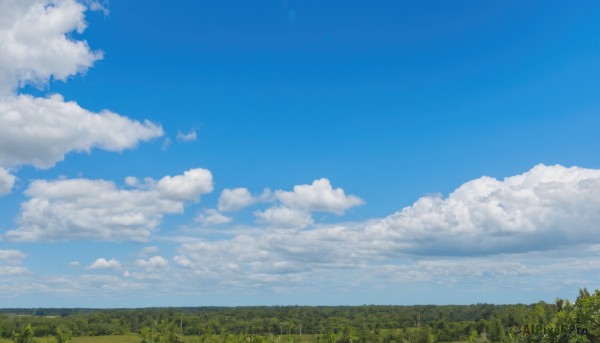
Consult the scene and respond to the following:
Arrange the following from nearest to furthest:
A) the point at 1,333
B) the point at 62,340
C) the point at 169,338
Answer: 1. the point at 62,340
2. the point at 169,338
3. the point at 1,333

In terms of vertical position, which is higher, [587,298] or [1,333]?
[587,298]

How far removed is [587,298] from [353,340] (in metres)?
142

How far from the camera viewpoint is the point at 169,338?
170 metres

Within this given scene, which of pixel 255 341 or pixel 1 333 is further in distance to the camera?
pixel 1 333

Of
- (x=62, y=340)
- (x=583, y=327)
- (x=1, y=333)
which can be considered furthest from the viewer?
(x=1, y=333)

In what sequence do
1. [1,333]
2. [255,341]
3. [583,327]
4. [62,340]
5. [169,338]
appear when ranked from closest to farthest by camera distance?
[583,327]
[255,341]
[62,340]
[169,338]
[1,333]

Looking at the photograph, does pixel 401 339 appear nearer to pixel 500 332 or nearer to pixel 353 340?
pixel 353 340

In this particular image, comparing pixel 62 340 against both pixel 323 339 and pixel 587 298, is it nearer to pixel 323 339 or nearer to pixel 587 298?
pixel 323 339

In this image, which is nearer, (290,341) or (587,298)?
(587,298)

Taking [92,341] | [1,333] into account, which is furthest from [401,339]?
[1,333]

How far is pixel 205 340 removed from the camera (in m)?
167

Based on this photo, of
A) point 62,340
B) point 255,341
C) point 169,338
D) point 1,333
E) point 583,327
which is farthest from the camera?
point 1,333

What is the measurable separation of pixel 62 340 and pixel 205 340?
1610 inches

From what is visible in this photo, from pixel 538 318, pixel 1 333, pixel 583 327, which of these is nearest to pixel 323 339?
pixel 538 318
